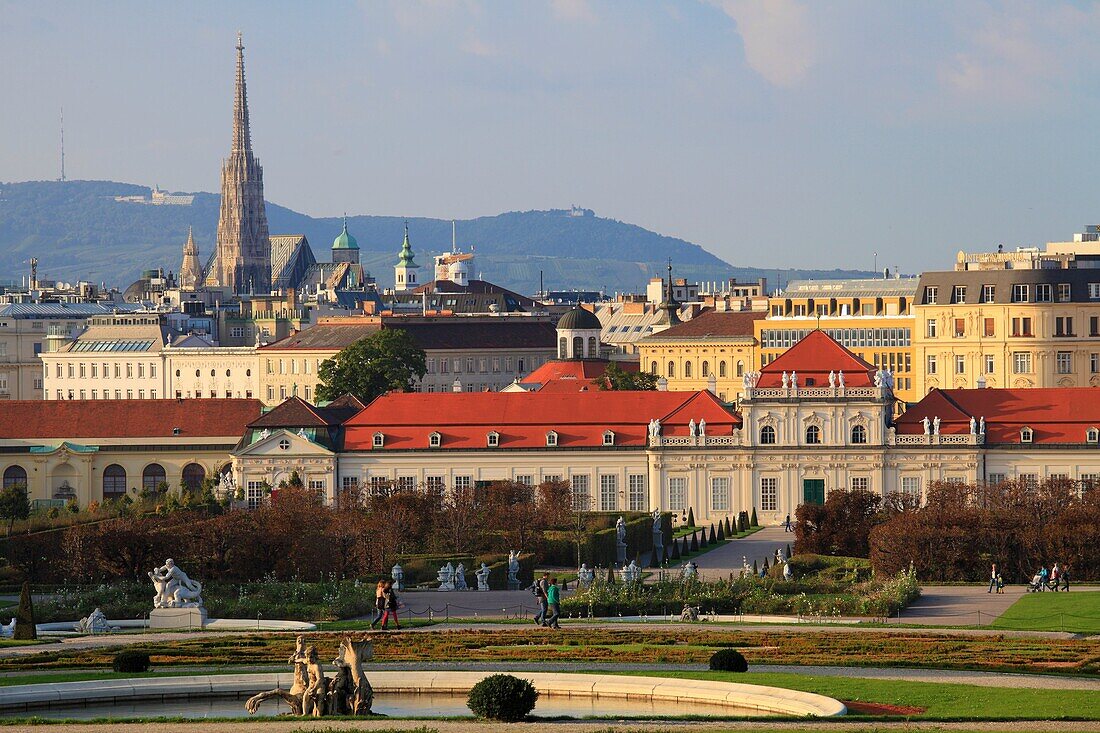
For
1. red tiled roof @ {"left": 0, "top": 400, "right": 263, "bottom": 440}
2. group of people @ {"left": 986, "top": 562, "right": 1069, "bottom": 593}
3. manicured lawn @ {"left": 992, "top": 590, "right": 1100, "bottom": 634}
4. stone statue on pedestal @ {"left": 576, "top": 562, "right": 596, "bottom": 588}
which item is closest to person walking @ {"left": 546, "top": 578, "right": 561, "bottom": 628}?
stone statue on pedestal @ {"left": 576, "top": 562, "right": 596, "bottom": 588}

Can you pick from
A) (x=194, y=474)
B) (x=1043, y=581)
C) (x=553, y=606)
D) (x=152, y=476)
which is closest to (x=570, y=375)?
(x=194, y=474)

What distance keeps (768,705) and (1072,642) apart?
15.1 meters

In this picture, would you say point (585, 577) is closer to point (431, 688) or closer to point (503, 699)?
point (431, 688)

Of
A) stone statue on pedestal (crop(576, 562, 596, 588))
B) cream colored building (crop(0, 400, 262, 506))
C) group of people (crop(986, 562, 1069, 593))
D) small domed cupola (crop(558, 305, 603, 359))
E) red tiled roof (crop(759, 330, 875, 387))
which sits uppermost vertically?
small domed cupola (crop(558, 305, 603, 359))

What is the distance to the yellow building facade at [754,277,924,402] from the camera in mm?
180000

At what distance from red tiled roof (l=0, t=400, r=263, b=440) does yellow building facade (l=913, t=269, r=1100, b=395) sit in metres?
49.2

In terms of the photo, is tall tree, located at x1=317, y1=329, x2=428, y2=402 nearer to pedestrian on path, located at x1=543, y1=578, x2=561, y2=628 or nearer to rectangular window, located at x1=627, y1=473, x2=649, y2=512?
rectangular window, located at x1=627, y1=473, x2=649, y2=512

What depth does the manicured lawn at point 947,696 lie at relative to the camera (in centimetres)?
5403

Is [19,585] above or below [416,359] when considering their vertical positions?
below

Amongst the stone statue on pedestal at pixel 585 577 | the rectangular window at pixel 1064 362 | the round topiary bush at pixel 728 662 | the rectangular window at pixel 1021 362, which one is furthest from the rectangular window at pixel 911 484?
the round topiary bush at pixel 728 662

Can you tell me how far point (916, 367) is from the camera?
176625mm

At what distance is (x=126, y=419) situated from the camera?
143 m

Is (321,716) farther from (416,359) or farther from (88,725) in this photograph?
(416,359)

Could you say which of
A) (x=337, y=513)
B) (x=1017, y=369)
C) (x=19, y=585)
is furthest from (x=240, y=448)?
(x=1017, y=369)
